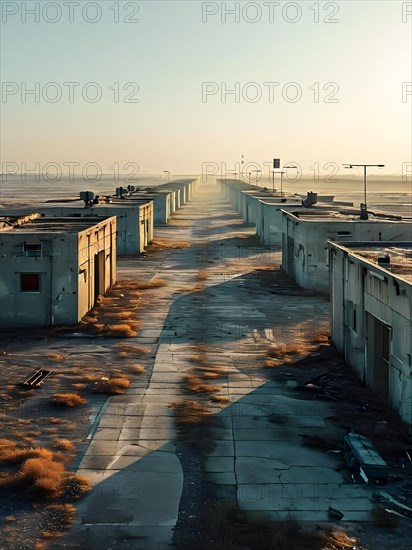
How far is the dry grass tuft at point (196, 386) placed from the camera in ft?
80.5

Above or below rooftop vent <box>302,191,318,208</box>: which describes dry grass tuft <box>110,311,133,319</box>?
below

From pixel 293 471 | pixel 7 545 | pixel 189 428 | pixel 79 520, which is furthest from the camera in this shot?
pixel 189 428

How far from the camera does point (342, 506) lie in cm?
1595

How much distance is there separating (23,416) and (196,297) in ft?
74.9

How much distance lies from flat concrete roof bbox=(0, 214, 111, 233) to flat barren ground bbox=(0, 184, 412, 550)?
5.87 meters

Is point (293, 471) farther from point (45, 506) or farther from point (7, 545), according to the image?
point (7, 545)

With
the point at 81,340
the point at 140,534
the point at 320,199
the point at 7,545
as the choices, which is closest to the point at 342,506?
the point at 140,534

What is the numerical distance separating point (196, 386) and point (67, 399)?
435cm

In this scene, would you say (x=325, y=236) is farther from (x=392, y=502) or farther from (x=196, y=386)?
(x=392, y=502)

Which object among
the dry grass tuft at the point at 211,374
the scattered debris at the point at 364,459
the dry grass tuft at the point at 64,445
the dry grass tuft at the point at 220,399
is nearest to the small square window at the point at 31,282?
the dry grass tuft at the point at 211,374

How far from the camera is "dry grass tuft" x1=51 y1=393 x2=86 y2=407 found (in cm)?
2314

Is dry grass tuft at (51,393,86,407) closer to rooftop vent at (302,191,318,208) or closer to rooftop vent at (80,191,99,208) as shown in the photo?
rooftop vent at (80,191,99,208)

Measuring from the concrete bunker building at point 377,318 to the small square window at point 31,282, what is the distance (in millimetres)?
13710

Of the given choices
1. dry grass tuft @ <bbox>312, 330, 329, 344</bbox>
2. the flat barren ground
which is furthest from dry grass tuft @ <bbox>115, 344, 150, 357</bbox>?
dry grass tuft @ <bbox>312, 330, 329, 344</bbox>
